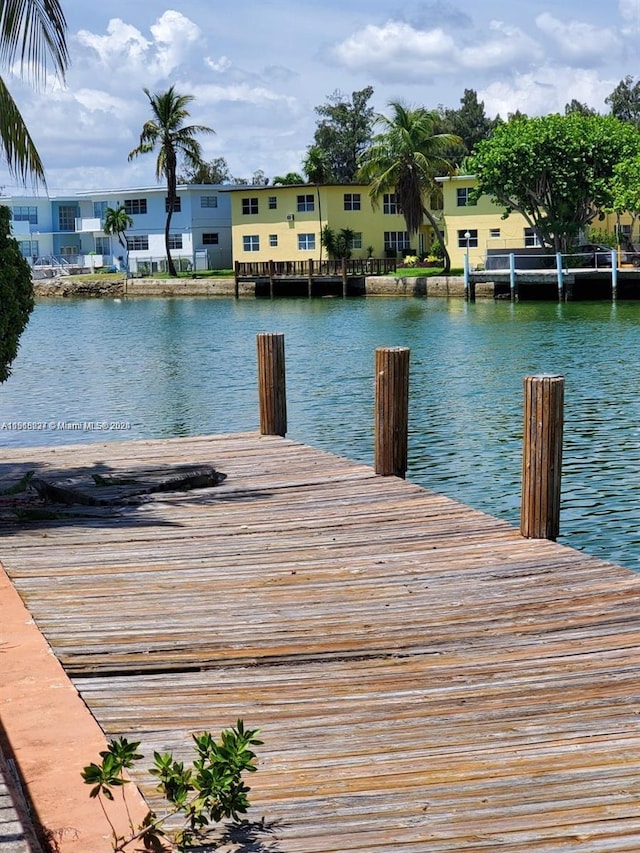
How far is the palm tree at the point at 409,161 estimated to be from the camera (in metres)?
71.1

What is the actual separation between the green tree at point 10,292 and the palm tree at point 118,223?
85.3 meters

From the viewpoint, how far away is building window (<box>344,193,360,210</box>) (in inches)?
3177

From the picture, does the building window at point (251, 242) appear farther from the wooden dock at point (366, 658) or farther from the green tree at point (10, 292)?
the wooden dock at point (366, 658)

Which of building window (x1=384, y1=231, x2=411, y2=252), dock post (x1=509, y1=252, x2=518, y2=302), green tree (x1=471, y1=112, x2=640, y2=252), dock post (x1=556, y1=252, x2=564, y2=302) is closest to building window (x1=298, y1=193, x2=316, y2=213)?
building window (x1=384, y1=231, x2=411, y2=252)

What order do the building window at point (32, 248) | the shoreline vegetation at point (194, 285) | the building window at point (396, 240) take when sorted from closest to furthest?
1. the shoreline vegetation at point (194, 285)
2. the building window at point (396, 240)
3. the building window at point (32, 248)

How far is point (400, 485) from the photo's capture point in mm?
10773

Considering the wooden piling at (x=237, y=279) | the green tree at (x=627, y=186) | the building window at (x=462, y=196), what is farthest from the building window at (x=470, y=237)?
the wooden piling at (x=237, y=279)

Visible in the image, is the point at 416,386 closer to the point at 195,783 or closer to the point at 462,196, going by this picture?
the point at 195,783

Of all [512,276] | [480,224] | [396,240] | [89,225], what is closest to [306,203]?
[396,240]

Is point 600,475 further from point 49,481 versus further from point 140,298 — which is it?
point 140,298

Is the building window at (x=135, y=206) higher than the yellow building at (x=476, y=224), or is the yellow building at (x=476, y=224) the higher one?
the building window at (x=135, y=206)

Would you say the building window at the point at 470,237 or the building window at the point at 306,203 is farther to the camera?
the building window at the point at 306,203

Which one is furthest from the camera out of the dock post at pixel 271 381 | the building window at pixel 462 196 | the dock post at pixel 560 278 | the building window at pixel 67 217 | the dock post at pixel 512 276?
the building window at pixel 67 217

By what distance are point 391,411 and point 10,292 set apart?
3643 millimetres
